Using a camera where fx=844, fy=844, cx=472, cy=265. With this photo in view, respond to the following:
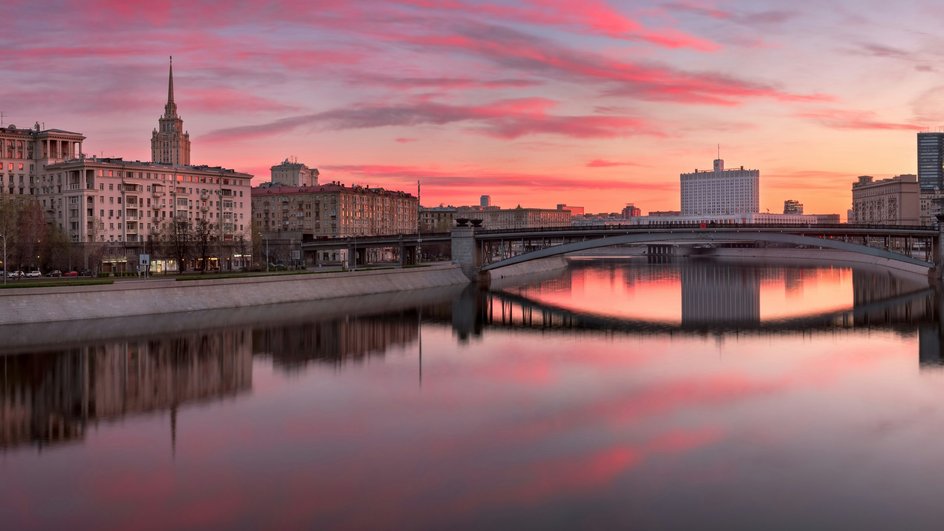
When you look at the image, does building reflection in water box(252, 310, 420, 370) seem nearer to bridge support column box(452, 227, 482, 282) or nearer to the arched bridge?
the arched bridge

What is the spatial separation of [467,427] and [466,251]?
7077 centimetres

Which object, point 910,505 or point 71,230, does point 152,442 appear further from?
point 71,230

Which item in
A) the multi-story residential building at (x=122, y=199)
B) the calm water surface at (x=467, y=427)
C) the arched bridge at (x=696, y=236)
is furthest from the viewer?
the multi-story residential building at (x=122, y=199)

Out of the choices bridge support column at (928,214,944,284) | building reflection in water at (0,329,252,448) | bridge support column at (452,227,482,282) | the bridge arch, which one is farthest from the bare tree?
bridge support column at (928,214,944,284)

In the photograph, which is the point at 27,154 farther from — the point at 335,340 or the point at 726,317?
the point at 726,317

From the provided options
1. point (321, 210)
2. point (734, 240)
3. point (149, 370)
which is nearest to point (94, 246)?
point (321, 210)

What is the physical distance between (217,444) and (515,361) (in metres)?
19.1

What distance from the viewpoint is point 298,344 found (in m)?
44.8

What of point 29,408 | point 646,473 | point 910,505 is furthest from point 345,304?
point 910,505

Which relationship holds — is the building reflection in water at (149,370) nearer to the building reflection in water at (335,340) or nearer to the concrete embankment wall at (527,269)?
the building reflection in water at (335,340)

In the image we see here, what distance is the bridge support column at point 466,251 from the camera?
96.4 meters

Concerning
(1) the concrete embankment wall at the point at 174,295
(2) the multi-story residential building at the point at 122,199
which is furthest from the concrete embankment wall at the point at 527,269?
(2) the multi-story residential building at the point at 122,199

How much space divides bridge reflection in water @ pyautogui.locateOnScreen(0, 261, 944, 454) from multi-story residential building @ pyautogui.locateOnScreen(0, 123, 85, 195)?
190 feet

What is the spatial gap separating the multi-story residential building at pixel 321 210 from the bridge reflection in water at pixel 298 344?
7100 centimetres
